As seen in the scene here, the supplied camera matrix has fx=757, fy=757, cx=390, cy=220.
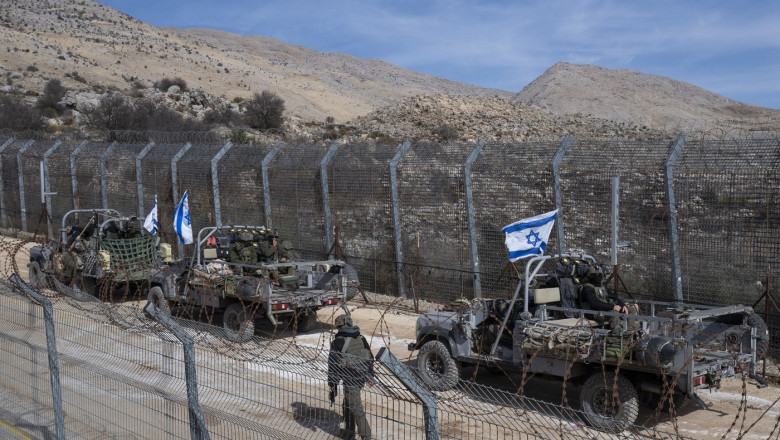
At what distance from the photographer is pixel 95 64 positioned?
7500cm

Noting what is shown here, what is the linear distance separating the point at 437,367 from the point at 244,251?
5135mm

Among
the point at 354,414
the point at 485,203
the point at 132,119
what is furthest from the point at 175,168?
the point at 132,119

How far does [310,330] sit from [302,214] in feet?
16.7

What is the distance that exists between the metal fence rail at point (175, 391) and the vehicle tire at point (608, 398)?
24.2 inches

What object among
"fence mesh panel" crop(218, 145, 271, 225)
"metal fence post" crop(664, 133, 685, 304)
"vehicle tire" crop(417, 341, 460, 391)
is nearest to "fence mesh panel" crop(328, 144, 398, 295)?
"fence mesh panel" crop(218, 145, 271, 225)

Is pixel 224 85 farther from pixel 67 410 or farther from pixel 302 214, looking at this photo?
pixel 67 410

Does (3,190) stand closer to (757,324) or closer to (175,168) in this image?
(175,168)

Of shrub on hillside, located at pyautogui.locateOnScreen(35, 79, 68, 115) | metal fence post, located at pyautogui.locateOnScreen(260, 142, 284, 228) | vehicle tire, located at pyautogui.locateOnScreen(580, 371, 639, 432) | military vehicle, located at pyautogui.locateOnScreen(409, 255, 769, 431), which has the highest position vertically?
shrub on hillside, located at pyautogui.locateOnScreen(35, 79, 68, 115)

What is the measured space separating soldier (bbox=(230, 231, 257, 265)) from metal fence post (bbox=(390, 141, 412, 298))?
338cm

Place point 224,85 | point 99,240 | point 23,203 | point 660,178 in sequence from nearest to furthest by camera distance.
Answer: point 660,178 → point 99,240 → point 23,203 → point 224,85

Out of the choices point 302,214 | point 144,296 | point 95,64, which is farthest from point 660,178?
point 95,64

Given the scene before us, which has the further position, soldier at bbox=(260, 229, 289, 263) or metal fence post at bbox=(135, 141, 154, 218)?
metal fence post at bbox=(135, 141, 154, 218)

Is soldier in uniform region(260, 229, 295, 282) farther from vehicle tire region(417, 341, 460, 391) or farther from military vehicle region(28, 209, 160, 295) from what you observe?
vehicle tire region(417, 341, 460, 391)

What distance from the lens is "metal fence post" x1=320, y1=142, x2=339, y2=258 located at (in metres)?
16.6
